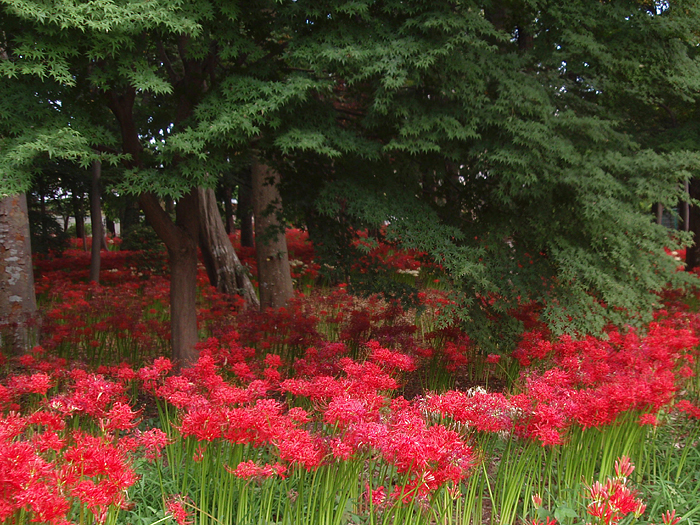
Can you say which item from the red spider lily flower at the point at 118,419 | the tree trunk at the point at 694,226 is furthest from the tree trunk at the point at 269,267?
the tree trunk at the point at 694,226

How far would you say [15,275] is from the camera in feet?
22.7

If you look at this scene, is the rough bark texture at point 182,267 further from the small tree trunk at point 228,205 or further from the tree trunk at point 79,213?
the tree trunk at point 79,213

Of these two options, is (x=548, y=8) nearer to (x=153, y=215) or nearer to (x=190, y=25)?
(x=190, y=25)

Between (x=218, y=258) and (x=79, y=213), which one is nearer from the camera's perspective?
(x=218, y=258)

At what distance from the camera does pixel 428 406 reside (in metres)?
3.04

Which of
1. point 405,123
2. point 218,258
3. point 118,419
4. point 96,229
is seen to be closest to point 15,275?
point 218,258

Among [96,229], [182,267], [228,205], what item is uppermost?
[228,205]

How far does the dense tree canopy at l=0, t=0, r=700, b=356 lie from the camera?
155 inches

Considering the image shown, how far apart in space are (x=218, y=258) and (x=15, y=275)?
3522mm

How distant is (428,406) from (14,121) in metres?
3.26

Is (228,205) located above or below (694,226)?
above

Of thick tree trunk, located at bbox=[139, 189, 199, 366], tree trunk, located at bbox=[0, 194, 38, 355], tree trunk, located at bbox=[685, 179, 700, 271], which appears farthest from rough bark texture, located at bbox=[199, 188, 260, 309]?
tree trunk, located at bbox=[685, 179, 700, 271]

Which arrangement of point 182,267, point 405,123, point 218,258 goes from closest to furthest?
point 405,123 → point 182,267 → point 218,258

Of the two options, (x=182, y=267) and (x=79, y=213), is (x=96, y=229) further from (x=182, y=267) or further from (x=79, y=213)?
(x=79, y=213)
